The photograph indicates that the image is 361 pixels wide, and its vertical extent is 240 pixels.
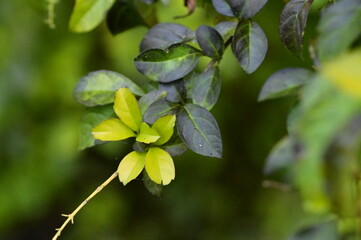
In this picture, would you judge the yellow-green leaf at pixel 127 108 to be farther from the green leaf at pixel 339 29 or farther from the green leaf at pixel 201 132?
the green leaf at pixel 339 29

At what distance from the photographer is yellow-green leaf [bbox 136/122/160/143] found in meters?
0.67

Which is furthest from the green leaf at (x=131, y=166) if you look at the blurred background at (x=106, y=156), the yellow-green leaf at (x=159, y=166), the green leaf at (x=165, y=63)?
the blurred background at (x=106, y=156)

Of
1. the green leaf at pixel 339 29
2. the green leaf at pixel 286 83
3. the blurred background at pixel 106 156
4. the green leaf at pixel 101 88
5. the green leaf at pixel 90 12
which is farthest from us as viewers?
the blurred background at pixel 106 156

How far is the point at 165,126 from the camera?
68cm

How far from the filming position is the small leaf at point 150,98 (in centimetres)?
73

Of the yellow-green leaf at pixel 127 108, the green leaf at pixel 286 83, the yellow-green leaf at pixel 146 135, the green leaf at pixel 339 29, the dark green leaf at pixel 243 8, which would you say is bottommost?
the green leaf at pixel 286 83

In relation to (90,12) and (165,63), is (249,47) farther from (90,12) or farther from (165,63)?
(90,12)

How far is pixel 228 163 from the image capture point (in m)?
2.18

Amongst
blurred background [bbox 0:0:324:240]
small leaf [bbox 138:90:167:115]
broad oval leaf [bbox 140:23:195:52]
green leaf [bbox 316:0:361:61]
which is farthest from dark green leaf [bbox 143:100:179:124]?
blurred background [bbox 0:0:324:240]

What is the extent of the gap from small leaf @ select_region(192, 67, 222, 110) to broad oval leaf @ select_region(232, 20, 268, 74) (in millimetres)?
41

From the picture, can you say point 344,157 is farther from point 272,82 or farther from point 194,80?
point 194,80

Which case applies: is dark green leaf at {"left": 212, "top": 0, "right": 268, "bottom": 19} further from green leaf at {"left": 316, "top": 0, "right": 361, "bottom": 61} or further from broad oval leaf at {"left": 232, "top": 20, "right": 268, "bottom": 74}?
green leaf at {"left": 316, "top": 0, "right": 361, "bottom": 61}

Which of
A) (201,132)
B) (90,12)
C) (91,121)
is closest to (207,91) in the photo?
(201,132)

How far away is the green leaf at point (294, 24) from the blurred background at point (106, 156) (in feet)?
2.88
